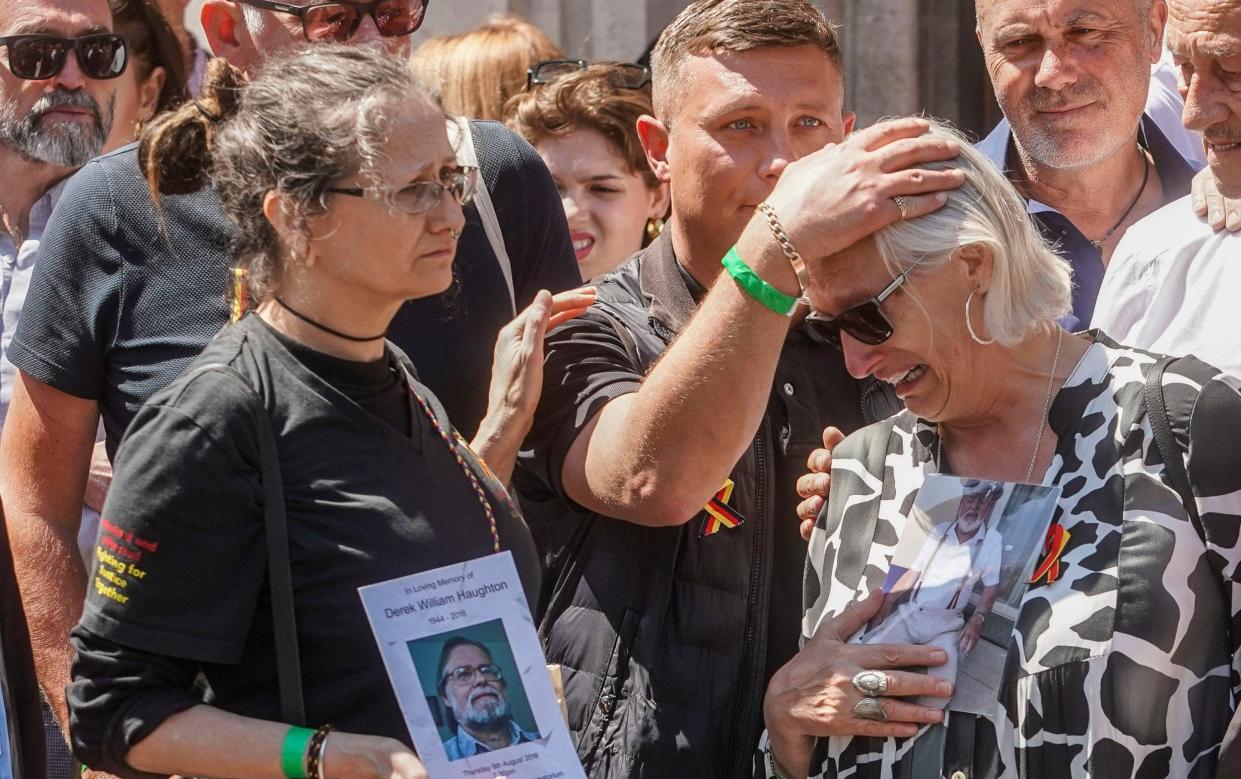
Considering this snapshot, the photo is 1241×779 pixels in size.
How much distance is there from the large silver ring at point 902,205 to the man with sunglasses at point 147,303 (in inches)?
34.6

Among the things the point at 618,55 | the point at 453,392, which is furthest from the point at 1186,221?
the point at 618,55

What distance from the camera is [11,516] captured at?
314 cm

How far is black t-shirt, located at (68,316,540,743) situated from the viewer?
220 cm

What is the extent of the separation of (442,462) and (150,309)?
2.74 ft

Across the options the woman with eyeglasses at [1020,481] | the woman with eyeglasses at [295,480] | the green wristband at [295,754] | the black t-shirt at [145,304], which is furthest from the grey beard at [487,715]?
the black t-shirt at [145,304]

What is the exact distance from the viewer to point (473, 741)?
2.23m

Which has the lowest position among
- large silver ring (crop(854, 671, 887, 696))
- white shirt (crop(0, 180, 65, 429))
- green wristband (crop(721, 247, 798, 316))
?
large silver ring (crop(854, 671, 887, 696))

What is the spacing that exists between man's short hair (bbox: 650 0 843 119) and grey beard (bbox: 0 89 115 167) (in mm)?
1560

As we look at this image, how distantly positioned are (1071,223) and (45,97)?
8.27 feet

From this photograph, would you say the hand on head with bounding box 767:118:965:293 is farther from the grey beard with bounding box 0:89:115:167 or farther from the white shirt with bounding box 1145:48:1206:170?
the grey beard with bounding box 0:89:115:167

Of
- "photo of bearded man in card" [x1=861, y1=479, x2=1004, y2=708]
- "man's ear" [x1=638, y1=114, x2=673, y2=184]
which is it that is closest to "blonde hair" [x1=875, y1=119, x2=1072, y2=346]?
"photo of bearded man in card" [x1=861, y1=479, x2=1004, y2=708]

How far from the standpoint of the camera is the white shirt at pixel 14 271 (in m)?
3.91

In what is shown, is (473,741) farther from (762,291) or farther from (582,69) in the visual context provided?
(582,69)

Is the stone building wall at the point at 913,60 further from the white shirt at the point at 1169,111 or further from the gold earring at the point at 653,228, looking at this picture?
the white shirt at the point at 1169,111
